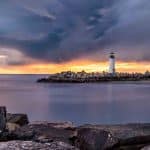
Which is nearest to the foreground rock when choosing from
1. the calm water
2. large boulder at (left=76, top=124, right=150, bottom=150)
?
large boulder at (left=76, top=124, right=150, bottom=150)

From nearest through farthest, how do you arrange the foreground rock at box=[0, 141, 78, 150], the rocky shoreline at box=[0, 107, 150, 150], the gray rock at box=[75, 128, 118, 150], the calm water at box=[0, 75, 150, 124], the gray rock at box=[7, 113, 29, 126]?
1. the foreground rock at box=[0, 141, 78, 150]
2. the rocky shoreline at box=[0, 107, 150, 150]
3. the gray rock at box=[75, 128, 118, 150]
4. the gray rock at box=[7, 113, 29, 126]
5. the calm water at box=[0, 75, 150, 124]

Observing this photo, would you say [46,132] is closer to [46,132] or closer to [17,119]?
[46,132]

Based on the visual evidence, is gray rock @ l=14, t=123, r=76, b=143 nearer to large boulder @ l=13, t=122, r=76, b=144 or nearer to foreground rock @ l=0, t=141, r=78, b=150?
large boulder @ l=13, t=122, r=76, b=144

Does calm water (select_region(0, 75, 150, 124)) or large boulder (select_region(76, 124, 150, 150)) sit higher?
large boulder (select_region(76, 124, 150, 150))

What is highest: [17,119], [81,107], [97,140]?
[17,119]

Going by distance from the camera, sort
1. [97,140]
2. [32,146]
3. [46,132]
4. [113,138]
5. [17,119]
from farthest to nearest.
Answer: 1. [17,119]
2. [46,132]
3. [113,138]
4. [97,140]
5. [32,146]

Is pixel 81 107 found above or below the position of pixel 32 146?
below

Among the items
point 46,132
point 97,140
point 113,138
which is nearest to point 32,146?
point 97,140

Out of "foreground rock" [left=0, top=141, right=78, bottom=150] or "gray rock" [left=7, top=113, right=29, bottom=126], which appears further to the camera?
"gray rock" [left=7, top=113, right=29, bottom=126]

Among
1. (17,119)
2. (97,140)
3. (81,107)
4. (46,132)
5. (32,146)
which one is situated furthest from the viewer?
(81,107)

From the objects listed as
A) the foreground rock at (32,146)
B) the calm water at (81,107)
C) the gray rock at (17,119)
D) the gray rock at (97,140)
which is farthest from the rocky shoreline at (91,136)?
the calm water at (81,107)

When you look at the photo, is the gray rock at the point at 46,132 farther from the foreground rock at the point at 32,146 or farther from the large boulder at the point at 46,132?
the foreground rock at the point at 32,146

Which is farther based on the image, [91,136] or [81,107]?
[81,107]

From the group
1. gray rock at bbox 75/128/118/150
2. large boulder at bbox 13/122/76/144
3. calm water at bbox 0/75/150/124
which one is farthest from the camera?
calm water at bbox 0/75/150/124
